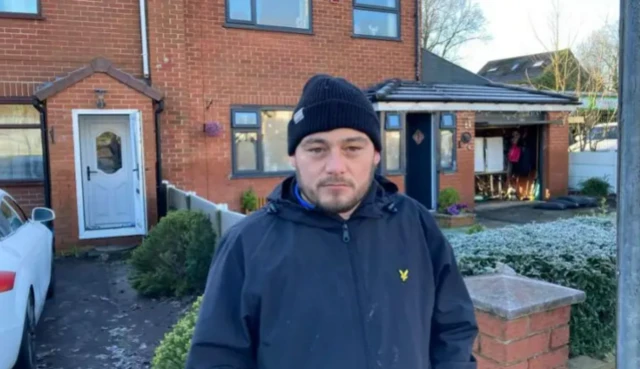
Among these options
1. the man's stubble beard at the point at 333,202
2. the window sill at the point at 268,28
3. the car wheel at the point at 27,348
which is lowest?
the car wheel at the point at 27,348

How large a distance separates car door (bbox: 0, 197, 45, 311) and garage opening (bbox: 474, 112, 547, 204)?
11212 mm

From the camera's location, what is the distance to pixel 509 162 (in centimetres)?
1512

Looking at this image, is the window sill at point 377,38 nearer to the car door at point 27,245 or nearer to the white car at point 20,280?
the white car at point 20,280

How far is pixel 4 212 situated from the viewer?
184 inches

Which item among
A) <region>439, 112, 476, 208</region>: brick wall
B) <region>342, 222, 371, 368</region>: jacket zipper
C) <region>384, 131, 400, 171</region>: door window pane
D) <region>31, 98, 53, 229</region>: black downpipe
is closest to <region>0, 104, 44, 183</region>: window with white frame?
<region>31, 98, 53, 229</region>: black downpipe

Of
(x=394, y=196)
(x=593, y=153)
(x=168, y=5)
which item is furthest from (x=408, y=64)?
(x=394, y=196)

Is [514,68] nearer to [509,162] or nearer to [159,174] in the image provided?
[509,162]

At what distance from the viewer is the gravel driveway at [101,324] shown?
4.57 meters

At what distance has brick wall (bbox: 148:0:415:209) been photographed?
955 cm

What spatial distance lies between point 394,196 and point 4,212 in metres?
4.10

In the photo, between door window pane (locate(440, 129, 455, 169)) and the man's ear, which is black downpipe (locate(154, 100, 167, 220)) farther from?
the man's ear

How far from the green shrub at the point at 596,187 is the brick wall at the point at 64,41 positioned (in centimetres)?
1158

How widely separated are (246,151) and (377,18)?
162 inches

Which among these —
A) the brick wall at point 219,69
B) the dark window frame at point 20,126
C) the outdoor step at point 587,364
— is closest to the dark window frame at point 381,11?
the brick wall at point 219,69
